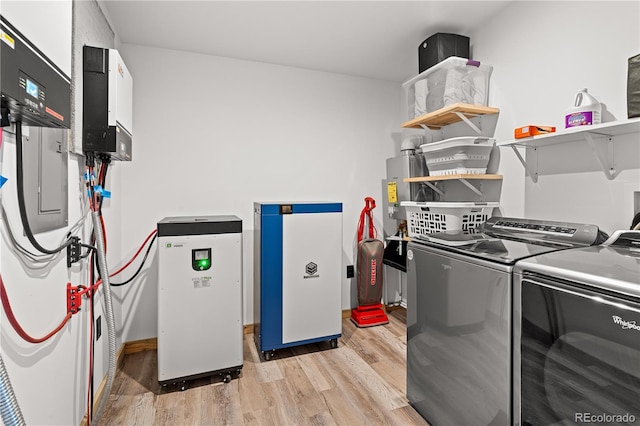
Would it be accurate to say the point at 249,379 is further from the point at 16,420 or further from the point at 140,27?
the point at 140,27

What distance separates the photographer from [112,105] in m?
1.75

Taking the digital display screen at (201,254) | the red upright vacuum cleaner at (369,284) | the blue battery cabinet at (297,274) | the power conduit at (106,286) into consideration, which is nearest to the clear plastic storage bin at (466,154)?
the blue battery cabinet at (297,274)

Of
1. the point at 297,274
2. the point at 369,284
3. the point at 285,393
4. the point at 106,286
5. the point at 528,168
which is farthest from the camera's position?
the point at 369,284

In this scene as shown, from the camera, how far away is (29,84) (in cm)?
82

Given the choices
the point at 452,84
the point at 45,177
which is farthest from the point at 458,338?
the point at 45,177

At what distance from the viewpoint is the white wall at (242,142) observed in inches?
107

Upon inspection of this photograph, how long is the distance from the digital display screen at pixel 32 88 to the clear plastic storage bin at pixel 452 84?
86.2 inches

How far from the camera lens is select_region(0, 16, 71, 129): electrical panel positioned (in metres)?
0.75

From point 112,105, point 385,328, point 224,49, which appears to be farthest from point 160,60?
point 385,328

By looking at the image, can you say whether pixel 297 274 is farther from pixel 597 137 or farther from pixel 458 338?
pixel 597 137

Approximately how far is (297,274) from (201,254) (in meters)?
0.79

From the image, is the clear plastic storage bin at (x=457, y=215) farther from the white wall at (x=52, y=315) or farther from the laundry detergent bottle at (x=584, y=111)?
the white wall at (x=52, y=315)

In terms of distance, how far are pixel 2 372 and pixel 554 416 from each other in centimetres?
168

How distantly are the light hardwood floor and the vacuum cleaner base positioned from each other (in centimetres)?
43
